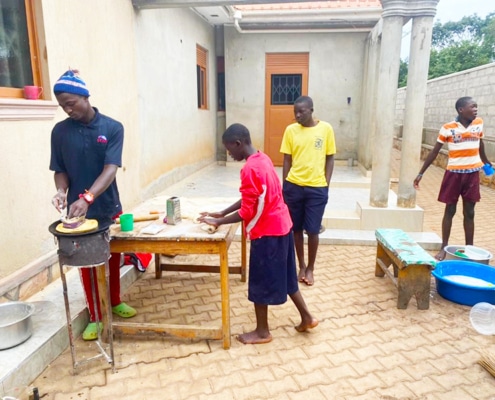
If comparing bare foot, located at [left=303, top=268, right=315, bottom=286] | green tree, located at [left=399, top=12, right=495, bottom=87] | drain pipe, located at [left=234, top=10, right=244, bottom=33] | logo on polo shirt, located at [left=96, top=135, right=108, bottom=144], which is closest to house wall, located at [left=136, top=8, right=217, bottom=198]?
drain pipe, located at [left=234, top=10, right=244, bottom=33]

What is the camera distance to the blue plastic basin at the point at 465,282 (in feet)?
12.1

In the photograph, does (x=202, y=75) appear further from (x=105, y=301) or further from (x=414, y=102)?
(x=105, y=301)

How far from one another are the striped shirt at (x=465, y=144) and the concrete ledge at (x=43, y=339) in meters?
4.15

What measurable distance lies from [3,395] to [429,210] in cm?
724

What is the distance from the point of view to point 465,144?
Answer: 449cm

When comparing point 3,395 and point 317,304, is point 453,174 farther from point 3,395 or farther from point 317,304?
point 3,395

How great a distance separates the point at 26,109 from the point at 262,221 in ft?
7.52

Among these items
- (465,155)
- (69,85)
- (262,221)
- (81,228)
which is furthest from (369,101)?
(81,228)

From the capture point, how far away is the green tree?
77.9 ft

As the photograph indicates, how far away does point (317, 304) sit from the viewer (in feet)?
12.5

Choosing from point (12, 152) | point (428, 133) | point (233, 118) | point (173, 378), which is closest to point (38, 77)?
point (12, 152)

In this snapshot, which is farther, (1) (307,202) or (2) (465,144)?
(2) (465,144)

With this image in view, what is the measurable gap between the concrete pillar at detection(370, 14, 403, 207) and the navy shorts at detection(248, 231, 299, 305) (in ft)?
10.1

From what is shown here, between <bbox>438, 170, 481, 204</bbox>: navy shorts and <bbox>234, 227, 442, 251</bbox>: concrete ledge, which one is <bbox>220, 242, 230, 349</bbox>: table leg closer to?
<bbox>234, 227, 442, 251</bbox>: concrete ledge
